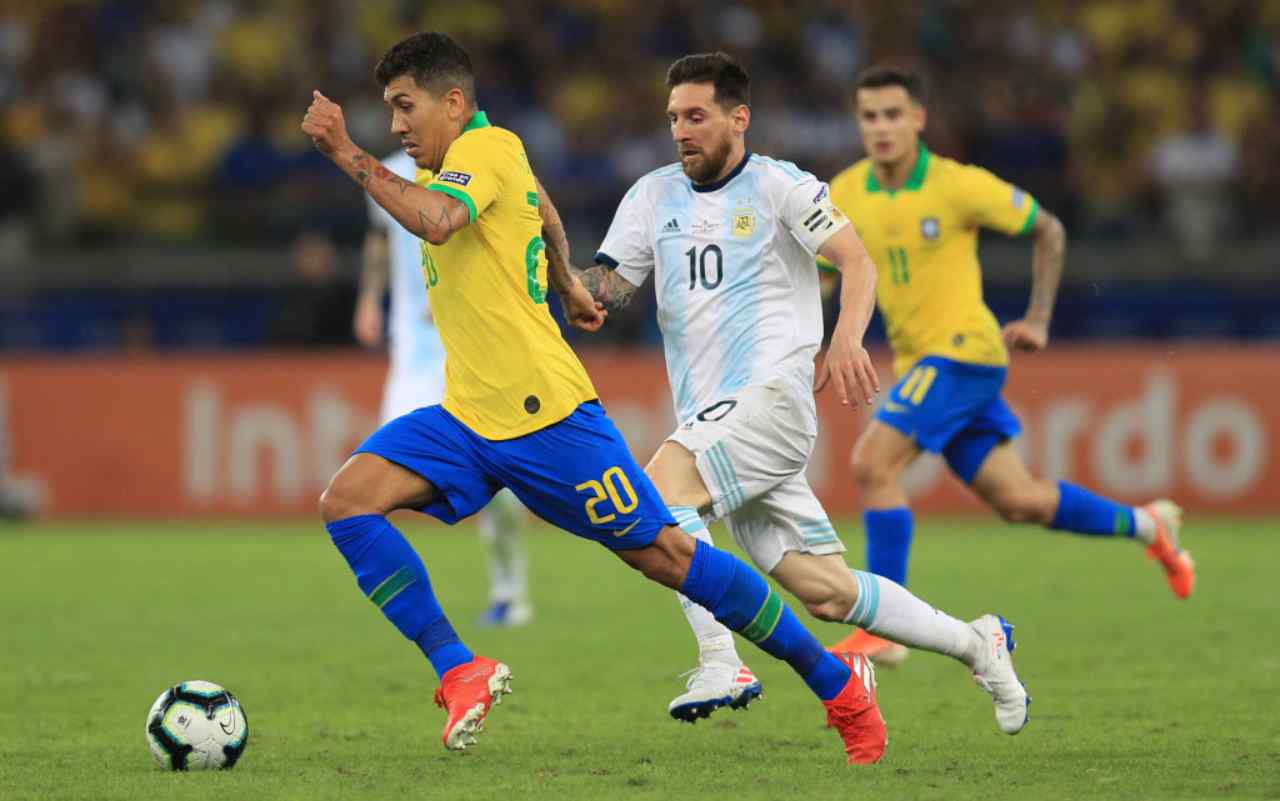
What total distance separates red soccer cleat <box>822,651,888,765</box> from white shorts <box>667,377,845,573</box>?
2.05ft

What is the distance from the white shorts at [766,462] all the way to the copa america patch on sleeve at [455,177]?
1.28 metres

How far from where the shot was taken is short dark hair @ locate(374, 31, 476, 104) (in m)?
→ 5.89

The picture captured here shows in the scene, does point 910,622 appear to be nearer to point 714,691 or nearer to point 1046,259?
point 714,691

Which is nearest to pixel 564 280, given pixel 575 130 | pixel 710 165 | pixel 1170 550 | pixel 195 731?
pixel 710 165

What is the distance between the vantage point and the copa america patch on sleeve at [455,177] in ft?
18.7

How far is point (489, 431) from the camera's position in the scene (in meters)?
5.91

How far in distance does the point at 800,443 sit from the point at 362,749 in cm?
167

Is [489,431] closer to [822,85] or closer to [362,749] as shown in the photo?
[362,749]

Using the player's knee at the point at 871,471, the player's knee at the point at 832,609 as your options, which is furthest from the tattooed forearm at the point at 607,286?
the player's knee at the point at 871,471

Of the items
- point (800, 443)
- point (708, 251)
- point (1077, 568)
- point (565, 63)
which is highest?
point (565, 63)

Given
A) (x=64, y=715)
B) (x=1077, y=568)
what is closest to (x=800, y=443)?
(x=64, y=715)

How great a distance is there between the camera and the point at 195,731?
5824 millimetres

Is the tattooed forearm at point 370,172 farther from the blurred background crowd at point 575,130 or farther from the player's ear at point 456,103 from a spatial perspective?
the blurred background crowd at point 575,130

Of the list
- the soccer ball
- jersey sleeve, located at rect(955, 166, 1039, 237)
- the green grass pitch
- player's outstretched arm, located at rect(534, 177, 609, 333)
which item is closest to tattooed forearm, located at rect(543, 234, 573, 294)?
player's outstretched arm, located at rect(534, 177, 609, 333)
